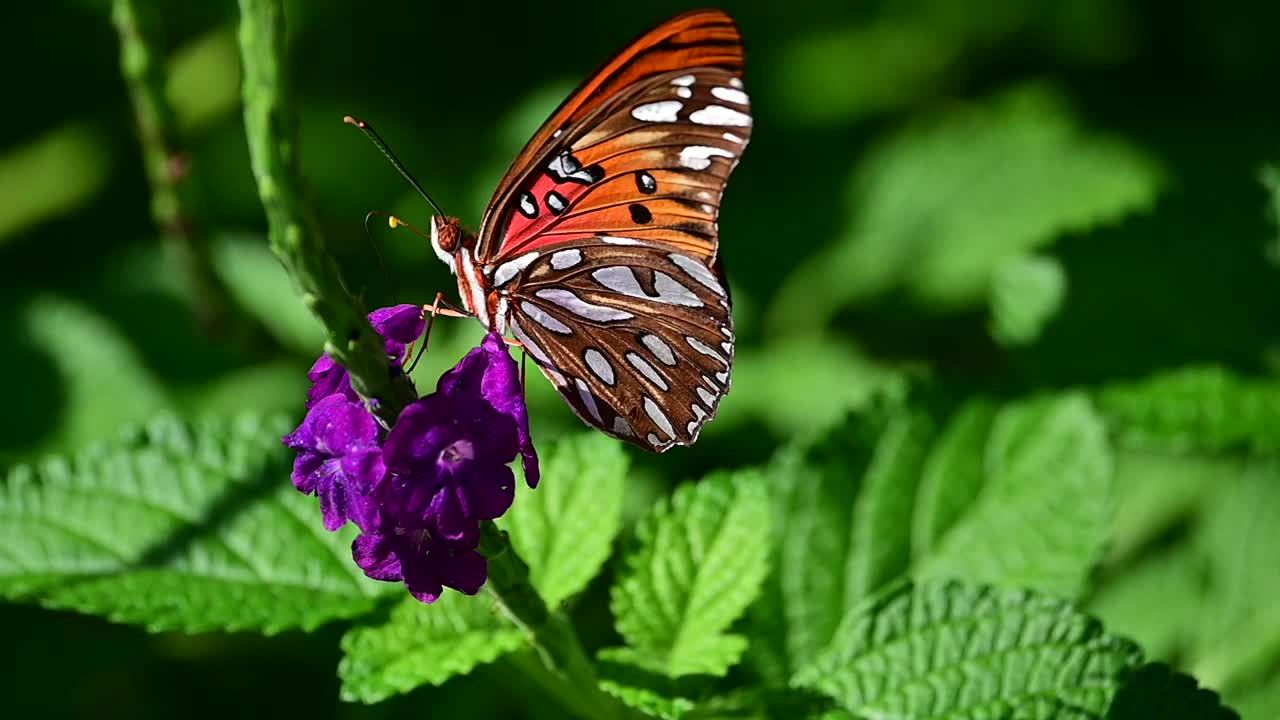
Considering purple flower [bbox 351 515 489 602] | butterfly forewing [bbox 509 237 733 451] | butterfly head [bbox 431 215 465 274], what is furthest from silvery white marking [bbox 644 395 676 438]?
purple flower [bbox 351 515 489 602]

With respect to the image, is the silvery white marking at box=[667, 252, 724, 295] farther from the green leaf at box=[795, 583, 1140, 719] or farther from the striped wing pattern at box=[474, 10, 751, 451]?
the green leaf at box=[795, 583, 1140, 719]

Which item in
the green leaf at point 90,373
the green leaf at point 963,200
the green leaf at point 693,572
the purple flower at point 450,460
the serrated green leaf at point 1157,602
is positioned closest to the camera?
the purple flower at point 450,460

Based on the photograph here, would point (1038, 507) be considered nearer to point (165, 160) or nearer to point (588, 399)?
point (588, 399)

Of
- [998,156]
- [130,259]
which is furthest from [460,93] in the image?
[998,156]

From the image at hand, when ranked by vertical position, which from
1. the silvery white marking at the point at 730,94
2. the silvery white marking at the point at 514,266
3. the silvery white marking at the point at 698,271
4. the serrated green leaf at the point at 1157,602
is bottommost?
the serrated green leaf at the point at 1157,602

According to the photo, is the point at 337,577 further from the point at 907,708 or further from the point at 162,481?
the point at 907,708

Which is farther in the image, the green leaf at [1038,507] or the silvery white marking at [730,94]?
the green leaf at [1038,507]

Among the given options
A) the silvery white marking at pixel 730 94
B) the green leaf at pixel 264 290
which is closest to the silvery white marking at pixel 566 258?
the silvery white marking at pixel 730 94

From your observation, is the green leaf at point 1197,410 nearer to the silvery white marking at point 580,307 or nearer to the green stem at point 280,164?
the silvery white marking at point 580,307
